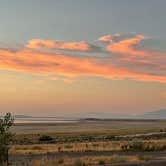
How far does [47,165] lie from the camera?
22.2 m

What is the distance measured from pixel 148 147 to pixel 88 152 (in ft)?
22.6

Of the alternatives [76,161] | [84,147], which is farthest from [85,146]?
[76,161]

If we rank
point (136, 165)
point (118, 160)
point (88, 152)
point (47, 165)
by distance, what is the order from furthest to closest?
point (88, 152)
point (118, 160)
point (47, 165)
point (136, 165)

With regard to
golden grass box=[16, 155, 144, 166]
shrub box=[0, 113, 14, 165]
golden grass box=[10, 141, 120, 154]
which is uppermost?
shrub box=[0, 113, 14, 165]

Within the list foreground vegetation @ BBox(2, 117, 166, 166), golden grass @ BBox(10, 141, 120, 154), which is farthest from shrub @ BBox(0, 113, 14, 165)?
golden grass @ BBox(10, 141, 120, 154)

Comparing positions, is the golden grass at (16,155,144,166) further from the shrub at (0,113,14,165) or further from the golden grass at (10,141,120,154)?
the golden grass at (10,141,120,154)

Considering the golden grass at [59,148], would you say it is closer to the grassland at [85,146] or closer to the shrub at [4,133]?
the grassland at [85,146]

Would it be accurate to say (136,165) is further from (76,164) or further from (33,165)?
(33,165)

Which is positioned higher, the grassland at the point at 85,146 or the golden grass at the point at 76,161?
the grassland at the point at 85,146

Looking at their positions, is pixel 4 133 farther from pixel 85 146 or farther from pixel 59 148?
pixel 85 146

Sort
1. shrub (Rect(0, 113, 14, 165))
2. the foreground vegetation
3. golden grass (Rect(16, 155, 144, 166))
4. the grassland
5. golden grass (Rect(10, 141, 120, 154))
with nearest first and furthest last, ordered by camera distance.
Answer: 1. golden grass (Rect(16, 155, 144, 166))
2. shrub (Rect(0, 113, 14, 165))
3. the foreground vegetation
4. the grassland
5. golden grass (Rect(10, 141, 120, 154))

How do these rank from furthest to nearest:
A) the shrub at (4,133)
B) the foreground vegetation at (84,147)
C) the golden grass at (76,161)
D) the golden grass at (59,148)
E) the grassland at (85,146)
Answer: the golden grass at (59,148)
the grassland at (85,146)
the foreground vegetation at (84,147)
the shrub at (4,133)
the golden grass at (76,161)

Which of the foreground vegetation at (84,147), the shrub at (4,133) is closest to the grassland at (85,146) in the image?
the foreground vegetation at (84,147)

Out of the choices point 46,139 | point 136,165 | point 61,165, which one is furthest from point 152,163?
point 46,139
